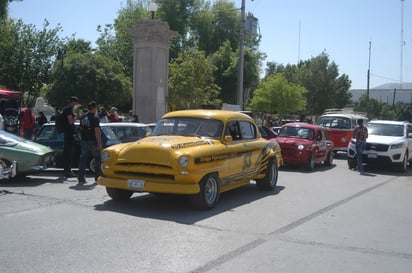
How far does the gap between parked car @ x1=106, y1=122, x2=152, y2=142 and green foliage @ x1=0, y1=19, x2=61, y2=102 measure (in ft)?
84.4

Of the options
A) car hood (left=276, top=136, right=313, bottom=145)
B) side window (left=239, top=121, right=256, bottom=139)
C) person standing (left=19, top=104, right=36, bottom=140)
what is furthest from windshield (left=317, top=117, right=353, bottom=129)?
person standing (left=19, top=104, right=36, bottom=140)

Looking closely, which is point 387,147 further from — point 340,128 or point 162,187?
point 162,187

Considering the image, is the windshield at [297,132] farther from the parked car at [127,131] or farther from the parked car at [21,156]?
the parked car at [21,156]

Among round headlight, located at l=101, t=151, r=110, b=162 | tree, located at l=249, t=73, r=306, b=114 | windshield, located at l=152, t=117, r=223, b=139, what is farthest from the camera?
tree, located at l=249, t=73, r=306, b=114

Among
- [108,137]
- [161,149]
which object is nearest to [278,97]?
[108,137]

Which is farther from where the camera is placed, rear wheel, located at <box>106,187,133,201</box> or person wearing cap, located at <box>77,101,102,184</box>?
person wearing cap, located at <box>77,101,102,184</box>

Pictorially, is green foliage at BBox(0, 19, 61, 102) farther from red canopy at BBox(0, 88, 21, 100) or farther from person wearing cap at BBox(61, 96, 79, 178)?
person wearing cap at BBox(61, 96, 79, 178)

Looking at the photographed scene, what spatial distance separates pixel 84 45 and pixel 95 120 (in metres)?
55.6

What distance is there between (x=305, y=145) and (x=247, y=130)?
19.6ft

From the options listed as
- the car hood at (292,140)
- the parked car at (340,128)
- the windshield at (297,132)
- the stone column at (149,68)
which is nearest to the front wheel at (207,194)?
the car hood at (292,140)

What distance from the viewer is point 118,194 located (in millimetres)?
9000

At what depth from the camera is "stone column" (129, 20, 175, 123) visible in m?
21.6

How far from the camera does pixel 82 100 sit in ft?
126

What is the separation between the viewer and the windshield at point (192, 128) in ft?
30.5
